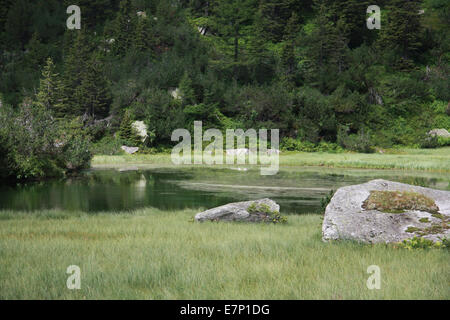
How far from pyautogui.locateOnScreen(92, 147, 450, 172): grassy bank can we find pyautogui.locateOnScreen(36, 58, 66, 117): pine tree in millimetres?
12685

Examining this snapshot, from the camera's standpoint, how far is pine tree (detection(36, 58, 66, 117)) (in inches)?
Answer: 1943

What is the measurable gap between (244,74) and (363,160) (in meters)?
30.2

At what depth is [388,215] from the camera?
28.2 feet

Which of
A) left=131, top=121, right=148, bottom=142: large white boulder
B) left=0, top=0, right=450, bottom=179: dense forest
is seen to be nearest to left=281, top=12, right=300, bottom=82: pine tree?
left=0, top=0, right=450, bottom=179: dense forest

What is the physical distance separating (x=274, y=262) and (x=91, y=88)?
49.6 meters

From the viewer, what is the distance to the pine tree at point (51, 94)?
49.3 m

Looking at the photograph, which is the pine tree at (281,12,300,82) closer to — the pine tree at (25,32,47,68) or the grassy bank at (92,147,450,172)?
the grassy bank at (92,147,450,172)

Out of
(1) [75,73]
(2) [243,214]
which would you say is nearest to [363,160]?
(2) [243,214]

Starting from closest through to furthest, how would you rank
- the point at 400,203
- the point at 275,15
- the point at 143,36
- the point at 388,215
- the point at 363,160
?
the point at 388,215 → the point at 400,203 → the point at 363,160 → the point at 143,36 → the point at 275,15

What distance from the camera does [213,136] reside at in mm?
47938

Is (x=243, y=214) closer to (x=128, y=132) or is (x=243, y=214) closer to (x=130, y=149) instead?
(x=130, y=149)

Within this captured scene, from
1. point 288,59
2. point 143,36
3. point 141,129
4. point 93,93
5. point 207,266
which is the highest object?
point 143,36

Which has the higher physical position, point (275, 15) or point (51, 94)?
point (275, 15)
